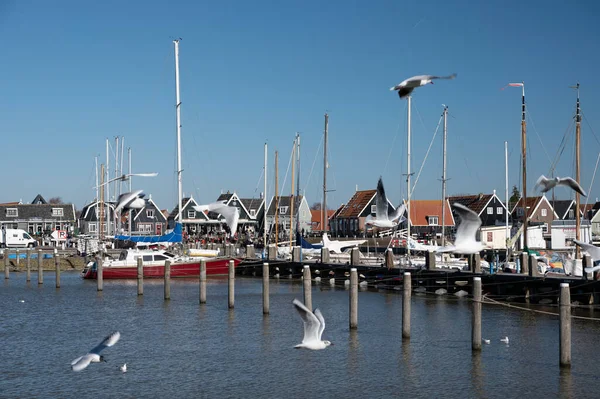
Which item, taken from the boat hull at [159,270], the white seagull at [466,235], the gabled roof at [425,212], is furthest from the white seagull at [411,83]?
the gabled roof at [425,212]

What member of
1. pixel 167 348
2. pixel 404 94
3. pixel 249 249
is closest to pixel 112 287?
pixel 249 249

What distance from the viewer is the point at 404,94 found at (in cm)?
2203

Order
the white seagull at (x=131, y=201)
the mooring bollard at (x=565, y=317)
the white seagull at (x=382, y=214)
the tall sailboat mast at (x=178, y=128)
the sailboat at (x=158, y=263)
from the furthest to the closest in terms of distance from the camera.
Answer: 1. the sailboat at (x=158, y=263)
2. the tall sailboat mast at (x=178, y=128)
3. the white seagull at (x=382, y=214)
4. the white seagull at (x=131, y=201)
5. the mooring bollard at (x=565, y=317)

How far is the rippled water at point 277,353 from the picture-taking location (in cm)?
2069

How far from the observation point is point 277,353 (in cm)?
2500

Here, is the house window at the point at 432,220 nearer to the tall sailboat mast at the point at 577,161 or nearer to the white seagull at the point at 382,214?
the tall sailboat mast at the point at 577,161

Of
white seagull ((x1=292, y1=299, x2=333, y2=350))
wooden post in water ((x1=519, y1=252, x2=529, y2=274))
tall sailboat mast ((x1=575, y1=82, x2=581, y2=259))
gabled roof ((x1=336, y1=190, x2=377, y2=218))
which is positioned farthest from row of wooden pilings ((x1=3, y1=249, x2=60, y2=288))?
gabled roof ((x1=336, y1=190, x2=377, y2=218))

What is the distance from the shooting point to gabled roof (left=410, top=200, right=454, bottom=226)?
101 meters

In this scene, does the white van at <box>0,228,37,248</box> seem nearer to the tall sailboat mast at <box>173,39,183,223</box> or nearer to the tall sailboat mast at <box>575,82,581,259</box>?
the tall sailboat mast at <box>173,39,183,223</box>

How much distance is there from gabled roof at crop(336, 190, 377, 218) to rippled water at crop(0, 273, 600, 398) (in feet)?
218

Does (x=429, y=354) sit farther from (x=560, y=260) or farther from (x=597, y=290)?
(x=560, y=260)

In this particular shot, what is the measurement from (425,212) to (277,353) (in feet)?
266

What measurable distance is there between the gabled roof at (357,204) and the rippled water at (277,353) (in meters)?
66.5

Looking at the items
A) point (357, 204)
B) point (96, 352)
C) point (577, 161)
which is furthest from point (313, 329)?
point (357, 204)
